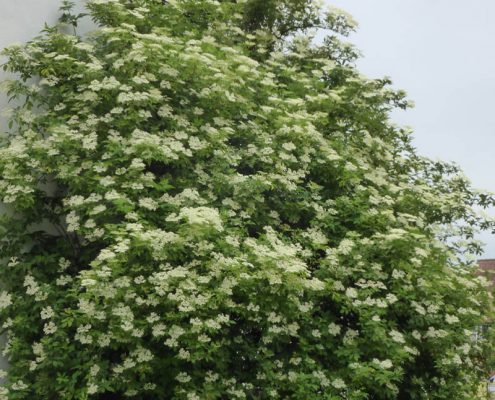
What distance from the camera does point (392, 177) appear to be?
8633mm

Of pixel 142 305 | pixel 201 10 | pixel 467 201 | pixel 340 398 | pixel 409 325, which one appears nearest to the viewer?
pixel 142 305

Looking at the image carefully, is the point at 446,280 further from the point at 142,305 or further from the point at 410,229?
the point at 142,305

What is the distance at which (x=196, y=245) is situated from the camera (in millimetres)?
4992

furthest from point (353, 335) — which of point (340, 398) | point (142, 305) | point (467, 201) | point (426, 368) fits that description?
point (467, 201)

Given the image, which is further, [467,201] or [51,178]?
[467,201]

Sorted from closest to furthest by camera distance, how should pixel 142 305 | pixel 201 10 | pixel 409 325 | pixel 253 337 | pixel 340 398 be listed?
pixel 142 305 → pixel 340 398 → pixel 253 337 → pixel 409 325 → pixel 201 10

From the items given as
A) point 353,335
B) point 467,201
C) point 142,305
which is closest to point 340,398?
point 353,335

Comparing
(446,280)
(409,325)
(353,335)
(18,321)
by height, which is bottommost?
(18,321)

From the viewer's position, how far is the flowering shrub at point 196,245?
496 centimetres

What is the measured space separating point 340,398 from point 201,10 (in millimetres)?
5398

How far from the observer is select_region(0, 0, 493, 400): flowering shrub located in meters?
4.96

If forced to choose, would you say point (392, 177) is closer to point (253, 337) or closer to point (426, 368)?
point (426, 368)

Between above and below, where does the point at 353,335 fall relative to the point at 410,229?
below

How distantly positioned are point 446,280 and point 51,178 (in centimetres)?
444
